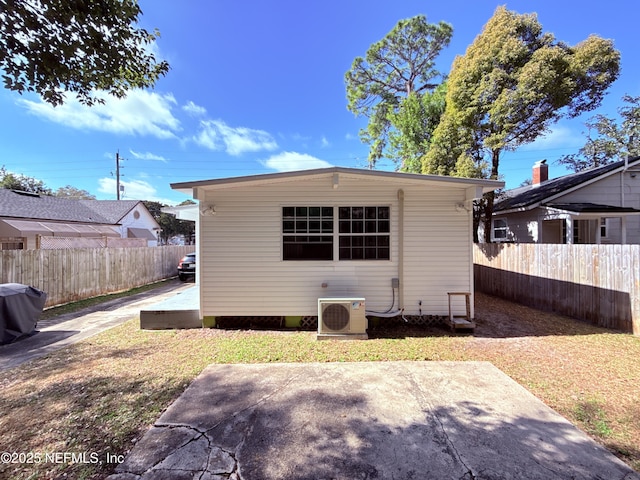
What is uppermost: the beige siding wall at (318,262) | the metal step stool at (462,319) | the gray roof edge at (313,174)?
the gray roof edge at (313,174)

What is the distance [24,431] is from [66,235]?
47.8ft

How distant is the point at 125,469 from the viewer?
2.10 metres

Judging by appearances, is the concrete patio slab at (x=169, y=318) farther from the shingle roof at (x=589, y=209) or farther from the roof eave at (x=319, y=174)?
the shingle roof at (x=589, y=209)

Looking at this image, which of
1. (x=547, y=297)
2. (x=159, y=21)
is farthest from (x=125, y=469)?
(x=547, y=297)

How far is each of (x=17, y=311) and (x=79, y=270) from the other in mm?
4205

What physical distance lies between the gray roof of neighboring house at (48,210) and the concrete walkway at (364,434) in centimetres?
1489

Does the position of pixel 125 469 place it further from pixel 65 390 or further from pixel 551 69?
pixel 551 69

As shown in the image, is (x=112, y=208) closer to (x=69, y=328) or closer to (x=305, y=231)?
(x=69, y=328)

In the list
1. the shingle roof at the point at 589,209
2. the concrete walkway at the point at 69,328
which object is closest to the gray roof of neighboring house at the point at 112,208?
the concrete walkway at the point at 69,328

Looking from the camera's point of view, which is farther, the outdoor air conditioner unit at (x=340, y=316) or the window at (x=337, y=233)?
the window at (x=337, y=233)

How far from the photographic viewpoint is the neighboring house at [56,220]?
1130 centimetres

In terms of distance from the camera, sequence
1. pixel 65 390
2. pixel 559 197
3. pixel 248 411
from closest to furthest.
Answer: pixel 248 411 < pixel 65 390 < pixel 559 197

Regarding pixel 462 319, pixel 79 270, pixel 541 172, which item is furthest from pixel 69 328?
pixel 541 172

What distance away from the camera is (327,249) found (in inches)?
226
